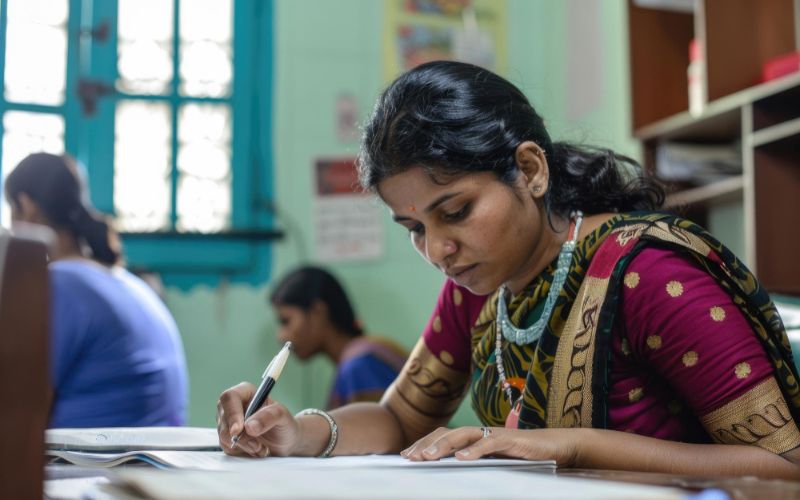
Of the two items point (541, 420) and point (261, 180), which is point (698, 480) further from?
point (261, 180)

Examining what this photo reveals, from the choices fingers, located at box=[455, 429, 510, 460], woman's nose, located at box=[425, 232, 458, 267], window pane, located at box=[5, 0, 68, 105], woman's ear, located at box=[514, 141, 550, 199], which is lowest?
fingers, located at box=[455, 429, 510, 460]

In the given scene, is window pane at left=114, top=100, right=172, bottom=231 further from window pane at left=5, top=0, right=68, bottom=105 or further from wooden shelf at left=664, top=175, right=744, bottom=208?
wooden shelf at left=664, top=175, right=744, bottom=208

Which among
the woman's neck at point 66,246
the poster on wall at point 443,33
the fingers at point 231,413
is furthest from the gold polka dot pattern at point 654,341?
the poster on wall at point 443,33

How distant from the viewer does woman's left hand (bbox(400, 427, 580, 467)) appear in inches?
38.0

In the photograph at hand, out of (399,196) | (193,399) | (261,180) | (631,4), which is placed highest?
(631,4)

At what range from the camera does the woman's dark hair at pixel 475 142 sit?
1.27 meters

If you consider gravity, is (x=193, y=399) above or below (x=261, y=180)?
below

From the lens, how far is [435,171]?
4.16 feet

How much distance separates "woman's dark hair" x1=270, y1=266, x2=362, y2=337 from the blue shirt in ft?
3.63

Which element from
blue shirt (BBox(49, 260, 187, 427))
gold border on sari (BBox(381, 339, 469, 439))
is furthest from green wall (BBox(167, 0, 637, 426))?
gold border on sari (BBox(381, 339, 469, 439))

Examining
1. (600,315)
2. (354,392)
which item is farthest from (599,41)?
(600,315)

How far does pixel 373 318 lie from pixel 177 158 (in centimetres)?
92

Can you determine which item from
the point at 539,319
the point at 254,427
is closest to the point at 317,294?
the point at 539,319

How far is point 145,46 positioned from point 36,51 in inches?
14.6
